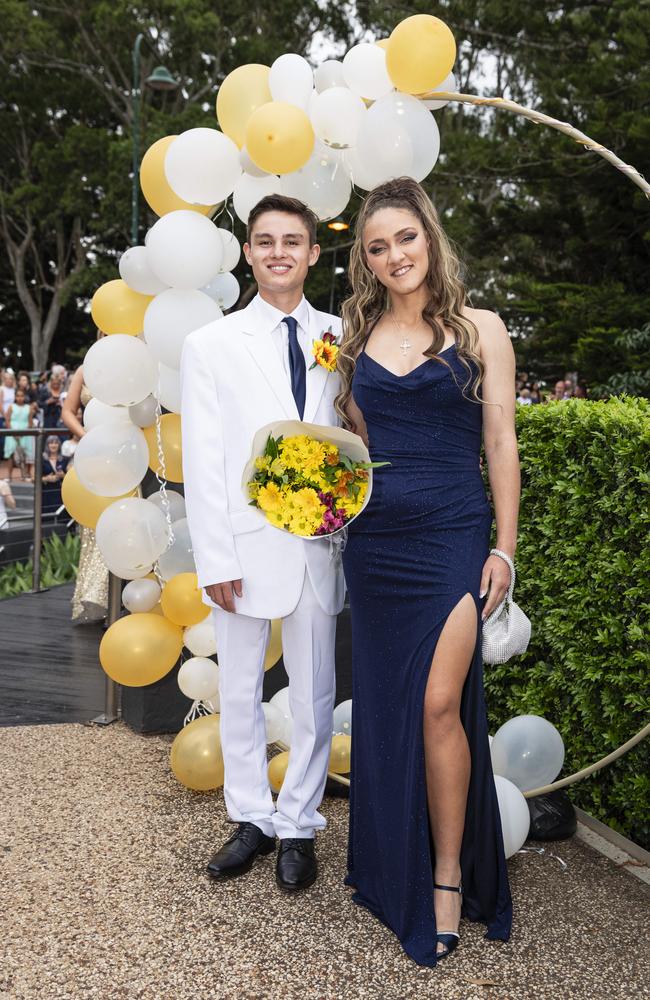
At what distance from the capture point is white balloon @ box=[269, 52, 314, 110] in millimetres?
3570

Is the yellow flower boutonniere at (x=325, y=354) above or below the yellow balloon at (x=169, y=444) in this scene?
above

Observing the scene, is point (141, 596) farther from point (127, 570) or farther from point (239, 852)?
point (239, 852)

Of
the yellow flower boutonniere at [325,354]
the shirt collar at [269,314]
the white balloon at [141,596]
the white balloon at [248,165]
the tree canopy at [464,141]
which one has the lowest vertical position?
the white balloon at [141,596]

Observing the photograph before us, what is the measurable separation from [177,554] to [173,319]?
1.03 m

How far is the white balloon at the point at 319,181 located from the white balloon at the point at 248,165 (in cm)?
9

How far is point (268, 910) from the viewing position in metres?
2.99

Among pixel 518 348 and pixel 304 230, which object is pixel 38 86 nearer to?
pixel 518 348

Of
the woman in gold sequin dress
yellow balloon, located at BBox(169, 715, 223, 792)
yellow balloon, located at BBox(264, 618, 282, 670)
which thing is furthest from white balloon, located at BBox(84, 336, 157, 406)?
the woman in gold sequin dress

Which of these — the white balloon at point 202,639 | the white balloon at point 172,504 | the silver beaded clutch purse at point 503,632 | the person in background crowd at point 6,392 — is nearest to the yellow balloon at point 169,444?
the white balloon at point 172,504

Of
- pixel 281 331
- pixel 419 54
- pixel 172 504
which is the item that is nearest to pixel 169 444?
pixel 172 504

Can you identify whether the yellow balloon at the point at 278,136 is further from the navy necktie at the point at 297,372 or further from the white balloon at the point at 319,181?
the navy necktie at the point at 297,372

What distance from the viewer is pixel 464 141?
627 inches

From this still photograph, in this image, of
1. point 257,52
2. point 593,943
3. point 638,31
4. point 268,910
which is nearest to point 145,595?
point 268,910

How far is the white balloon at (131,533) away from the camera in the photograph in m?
3.80
